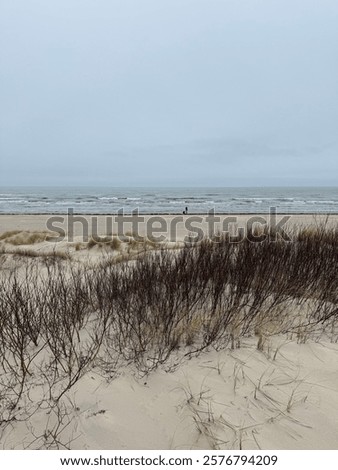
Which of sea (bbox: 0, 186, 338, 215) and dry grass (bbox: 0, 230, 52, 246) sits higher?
sea (bbox: 0, 186, 338, 215)

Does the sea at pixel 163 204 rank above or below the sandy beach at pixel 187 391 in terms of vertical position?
above

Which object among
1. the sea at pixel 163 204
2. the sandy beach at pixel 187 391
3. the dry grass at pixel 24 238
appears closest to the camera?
the sandy beach at pixel 187 391

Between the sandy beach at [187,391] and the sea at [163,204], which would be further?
the sea at [163,204]

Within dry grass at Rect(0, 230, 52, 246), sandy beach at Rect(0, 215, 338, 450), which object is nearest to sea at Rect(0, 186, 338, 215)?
dry grass at Rect(0, 230, 52, 246)

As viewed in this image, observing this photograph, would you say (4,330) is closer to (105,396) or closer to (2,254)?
(105,396)

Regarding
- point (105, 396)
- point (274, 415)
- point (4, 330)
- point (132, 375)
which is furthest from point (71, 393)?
point (274, 415)

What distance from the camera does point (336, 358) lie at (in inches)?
114

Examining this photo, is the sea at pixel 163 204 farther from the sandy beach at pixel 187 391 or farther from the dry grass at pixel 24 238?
the sandy beach at pixel 187 391

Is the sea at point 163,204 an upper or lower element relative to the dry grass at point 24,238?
upper

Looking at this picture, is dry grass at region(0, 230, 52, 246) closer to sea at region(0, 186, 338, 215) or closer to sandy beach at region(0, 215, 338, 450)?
sandy beach at region(0, 215, 338, 450)

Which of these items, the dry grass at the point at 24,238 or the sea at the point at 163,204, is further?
the sea at the point at 163,204

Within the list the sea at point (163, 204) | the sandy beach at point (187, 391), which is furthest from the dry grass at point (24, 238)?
the sea at point (163, 204)

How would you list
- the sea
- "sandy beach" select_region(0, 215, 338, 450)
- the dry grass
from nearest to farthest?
"sandy beach" select_region(0, 215, 338, 450)
the dry grass
the sea

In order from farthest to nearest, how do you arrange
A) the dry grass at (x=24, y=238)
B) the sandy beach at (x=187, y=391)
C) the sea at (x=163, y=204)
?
the sea at (x=163, y=204), the dry grass at (x=24, y=238), the sandy beach at (x=187, y=391)
